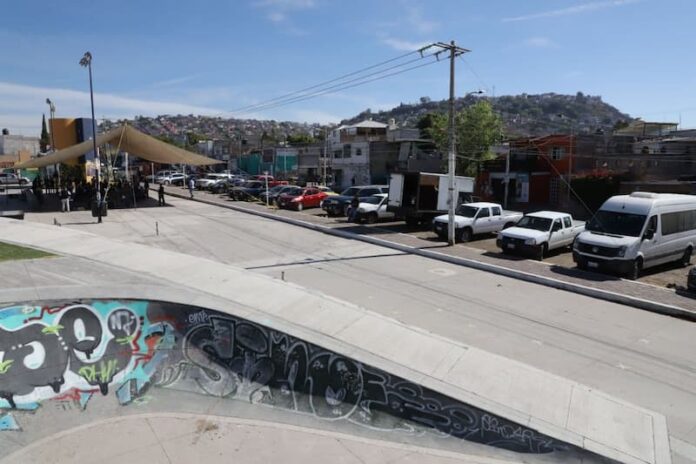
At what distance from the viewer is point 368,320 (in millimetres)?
9680

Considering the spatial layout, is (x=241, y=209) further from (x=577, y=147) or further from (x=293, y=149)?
(x=293, y=149)

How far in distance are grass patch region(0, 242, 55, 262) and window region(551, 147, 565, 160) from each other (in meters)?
38.7

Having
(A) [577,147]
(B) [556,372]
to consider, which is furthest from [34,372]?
(A) [577,147]

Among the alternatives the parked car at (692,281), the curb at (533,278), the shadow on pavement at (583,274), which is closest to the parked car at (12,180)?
the curb at (533,278)

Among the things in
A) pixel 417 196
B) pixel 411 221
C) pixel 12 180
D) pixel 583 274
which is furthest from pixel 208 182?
pixel 583 274

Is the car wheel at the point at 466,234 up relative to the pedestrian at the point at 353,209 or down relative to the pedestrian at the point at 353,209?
down

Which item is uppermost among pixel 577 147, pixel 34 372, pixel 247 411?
pixel 577 147

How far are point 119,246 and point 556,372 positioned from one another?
40.0ft

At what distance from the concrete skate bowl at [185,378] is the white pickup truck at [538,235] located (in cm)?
1282

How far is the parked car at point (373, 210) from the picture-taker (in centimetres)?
2645

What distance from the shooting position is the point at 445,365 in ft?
26.5

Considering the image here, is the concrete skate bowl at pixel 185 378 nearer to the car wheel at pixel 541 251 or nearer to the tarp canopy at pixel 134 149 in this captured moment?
the car wheel at pixel 541 251

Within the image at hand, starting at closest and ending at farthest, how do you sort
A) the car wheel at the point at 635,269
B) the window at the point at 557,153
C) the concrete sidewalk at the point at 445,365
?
the concrete sidewalk at the point at 445,365 → the car wheel at the point at 635,269 → the window at the point at 557,153

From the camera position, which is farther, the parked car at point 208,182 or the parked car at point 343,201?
the parked car at point 208,182
